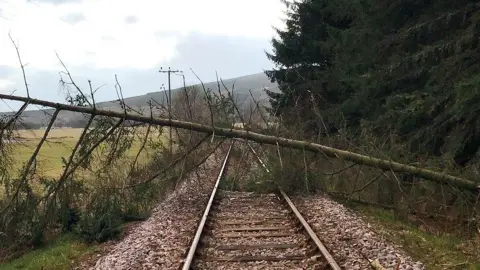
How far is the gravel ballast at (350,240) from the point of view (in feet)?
23.8

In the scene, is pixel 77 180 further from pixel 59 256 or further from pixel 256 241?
pixel 256 241

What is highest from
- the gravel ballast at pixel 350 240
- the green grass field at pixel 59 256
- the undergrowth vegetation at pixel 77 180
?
the undergrowth vegetation at pixel 77 180

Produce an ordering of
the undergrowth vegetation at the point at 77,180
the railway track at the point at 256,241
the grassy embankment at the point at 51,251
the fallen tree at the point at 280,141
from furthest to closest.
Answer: the fallen tree at the point at 280,141, the undergrowth vegetation at the point at 77,180, the grassy embankment at the point at 51,251, the railway track at the point at 256,241

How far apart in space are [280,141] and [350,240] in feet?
15.4

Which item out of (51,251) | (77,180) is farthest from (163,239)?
(77,180)

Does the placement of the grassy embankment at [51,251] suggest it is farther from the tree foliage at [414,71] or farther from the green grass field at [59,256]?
the tree foliage at [414,71]

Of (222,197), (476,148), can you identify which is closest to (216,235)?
(222,197)

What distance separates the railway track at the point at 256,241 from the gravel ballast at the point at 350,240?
0.33m

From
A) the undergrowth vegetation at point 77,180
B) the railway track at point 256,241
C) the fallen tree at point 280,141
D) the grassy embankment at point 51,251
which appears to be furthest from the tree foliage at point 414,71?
the grassy embankment at point 51,251

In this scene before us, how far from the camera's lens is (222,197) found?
48.3ft

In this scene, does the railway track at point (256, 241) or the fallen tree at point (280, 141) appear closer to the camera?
the railway track at point (256, 241)

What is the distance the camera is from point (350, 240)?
8703 mm

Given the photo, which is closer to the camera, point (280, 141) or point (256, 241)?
point (256, 241)

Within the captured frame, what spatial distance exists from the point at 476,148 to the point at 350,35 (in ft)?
27.1
